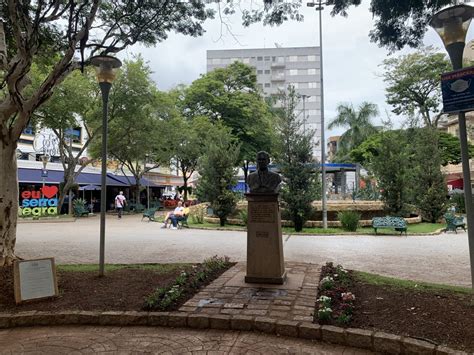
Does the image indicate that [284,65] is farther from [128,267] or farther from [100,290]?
[100,290]

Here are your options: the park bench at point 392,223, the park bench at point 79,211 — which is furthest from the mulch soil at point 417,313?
the park bench at point 79,211

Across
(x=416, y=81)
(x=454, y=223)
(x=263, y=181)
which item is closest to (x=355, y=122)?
(x=416, y=81)

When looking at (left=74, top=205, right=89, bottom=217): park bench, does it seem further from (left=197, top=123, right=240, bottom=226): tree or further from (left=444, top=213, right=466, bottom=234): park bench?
(left=444, top=213, right=466, bottom=234): park bench

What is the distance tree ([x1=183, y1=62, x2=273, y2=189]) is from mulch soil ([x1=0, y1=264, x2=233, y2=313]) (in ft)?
77.6

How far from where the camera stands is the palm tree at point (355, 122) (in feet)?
132

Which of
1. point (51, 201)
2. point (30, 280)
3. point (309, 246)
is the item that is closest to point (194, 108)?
point (51, 201)

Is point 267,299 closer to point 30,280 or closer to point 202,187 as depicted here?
point 30,280

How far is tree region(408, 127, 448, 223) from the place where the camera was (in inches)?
702

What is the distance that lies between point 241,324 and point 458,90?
380cm

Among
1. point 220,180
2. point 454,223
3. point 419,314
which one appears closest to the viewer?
point 419,314

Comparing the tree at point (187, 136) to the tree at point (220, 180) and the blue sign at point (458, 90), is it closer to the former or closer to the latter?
the tree at point (220, 180)

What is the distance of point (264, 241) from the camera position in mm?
5746

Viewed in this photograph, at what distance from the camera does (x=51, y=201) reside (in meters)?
22.9

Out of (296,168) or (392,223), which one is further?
(296,168)
